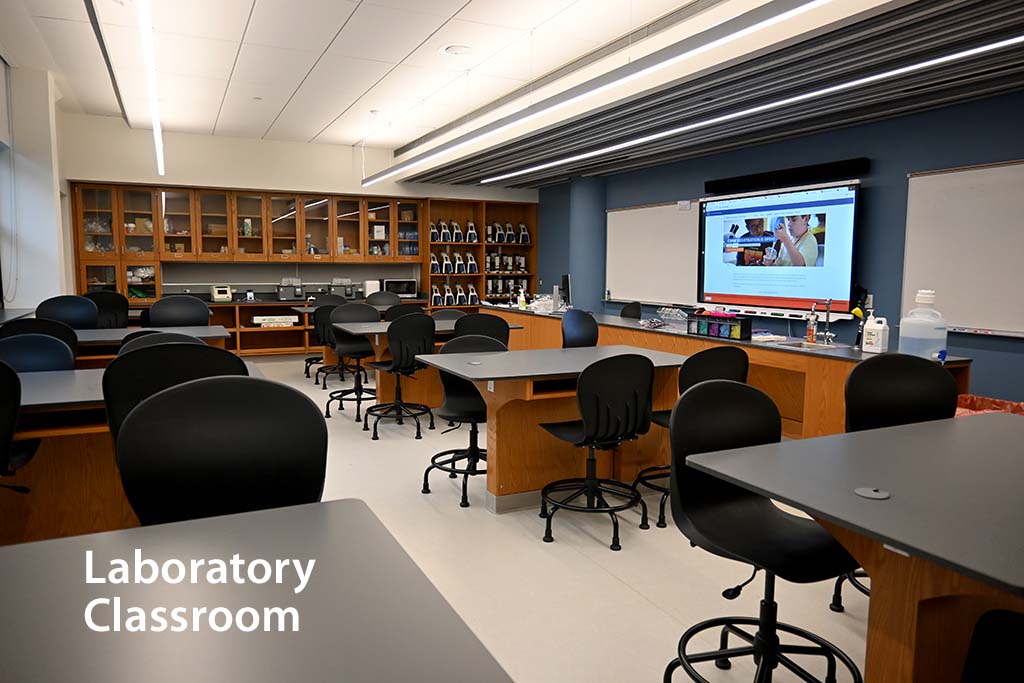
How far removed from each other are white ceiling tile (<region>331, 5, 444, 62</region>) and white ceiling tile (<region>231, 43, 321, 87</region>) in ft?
1.43

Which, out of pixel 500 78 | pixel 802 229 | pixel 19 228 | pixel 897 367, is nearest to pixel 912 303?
pixel 802 229

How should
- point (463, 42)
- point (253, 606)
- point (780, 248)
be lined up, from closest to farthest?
point (253, 606) → point (463, 42) → point (780, 248)

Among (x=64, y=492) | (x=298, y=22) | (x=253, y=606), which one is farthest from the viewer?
(x=298, y=22)

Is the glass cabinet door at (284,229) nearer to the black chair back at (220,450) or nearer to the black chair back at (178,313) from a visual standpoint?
the black chair back at (178,313)

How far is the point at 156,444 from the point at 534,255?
33.3 feet

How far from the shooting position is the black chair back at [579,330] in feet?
19.1

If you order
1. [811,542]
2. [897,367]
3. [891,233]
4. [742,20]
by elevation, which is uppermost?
[742,20]

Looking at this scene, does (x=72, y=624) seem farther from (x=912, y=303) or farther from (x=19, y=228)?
(x=19, y=228)

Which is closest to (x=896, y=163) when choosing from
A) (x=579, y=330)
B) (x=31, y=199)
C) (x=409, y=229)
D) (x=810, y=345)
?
(x=810, y=345)

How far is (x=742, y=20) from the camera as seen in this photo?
336 cm

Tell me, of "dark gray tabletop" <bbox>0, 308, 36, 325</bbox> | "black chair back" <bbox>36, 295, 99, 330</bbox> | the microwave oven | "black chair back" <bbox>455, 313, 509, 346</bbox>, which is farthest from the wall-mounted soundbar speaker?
"dark gray tabletop" <bbox>0, 308, 36, 325</bbox>

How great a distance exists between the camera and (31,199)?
266 inches

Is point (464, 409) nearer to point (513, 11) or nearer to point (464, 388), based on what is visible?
point (464, 388)

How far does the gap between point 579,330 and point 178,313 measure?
11.3 ft
